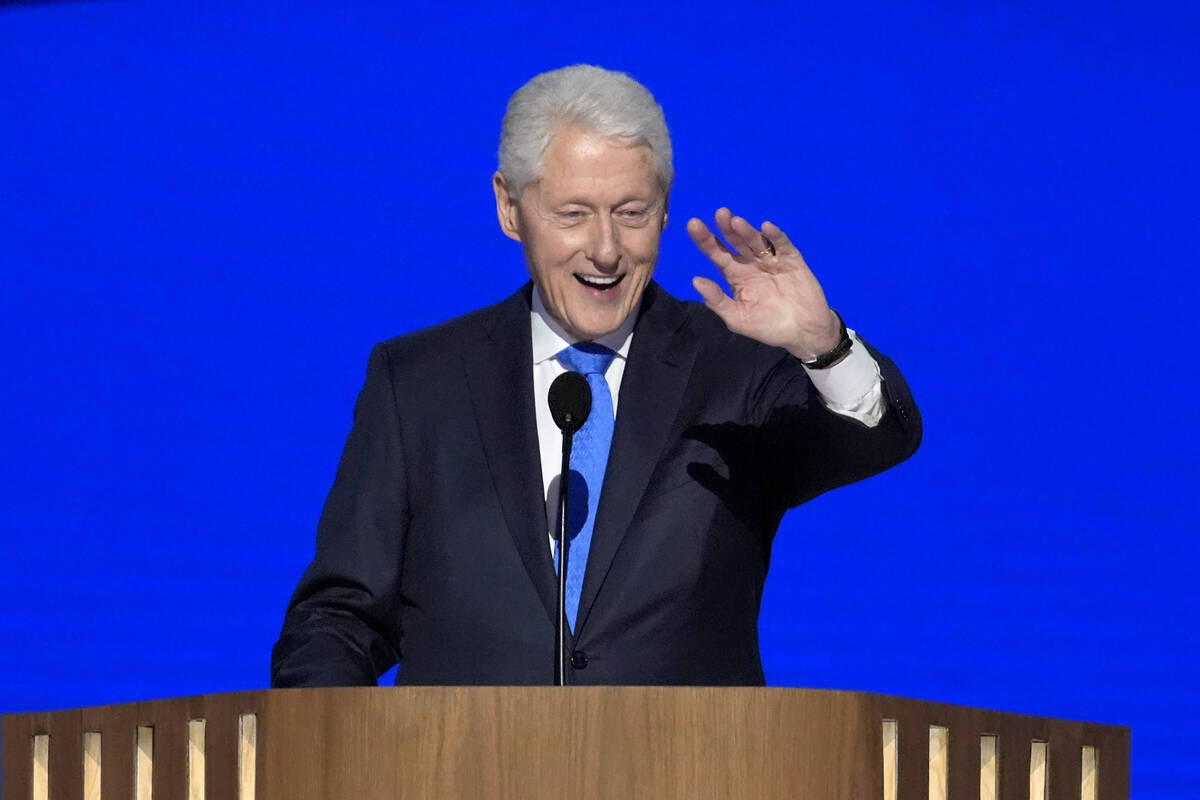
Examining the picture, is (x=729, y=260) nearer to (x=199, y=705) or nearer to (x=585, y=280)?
(x=585, y=280)

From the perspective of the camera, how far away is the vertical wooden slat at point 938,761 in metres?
1.82

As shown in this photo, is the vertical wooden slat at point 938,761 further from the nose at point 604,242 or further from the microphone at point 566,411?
the nose at point 604,242

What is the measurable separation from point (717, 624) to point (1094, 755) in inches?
17.7

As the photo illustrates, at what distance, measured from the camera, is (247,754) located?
182 cm

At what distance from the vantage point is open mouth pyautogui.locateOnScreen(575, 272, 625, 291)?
7.72ft

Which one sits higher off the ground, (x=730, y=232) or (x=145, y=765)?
(x=730, y=232)

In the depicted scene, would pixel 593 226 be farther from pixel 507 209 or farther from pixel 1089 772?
pixel 1089 772

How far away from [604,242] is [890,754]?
77 centimetres

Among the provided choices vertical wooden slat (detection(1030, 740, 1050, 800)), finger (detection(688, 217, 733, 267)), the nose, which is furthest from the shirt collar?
vertical wooden slat (detection(1030, 740, 1050, 800))

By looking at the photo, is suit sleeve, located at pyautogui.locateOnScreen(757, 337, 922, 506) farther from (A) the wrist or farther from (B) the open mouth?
(B) the open mouth

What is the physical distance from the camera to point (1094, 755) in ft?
6.63

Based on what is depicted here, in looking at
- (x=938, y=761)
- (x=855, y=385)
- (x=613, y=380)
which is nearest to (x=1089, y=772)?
(x=938, y=761)

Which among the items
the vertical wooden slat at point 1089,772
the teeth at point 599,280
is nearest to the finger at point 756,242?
the teeth at point 599,280

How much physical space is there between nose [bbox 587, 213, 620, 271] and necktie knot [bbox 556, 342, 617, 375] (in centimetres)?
14
